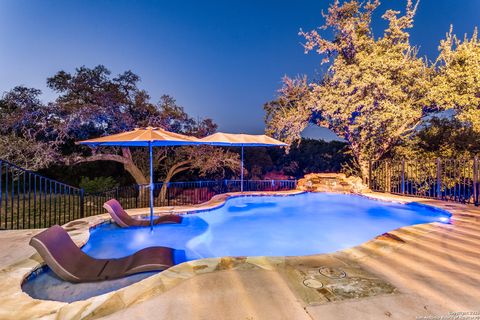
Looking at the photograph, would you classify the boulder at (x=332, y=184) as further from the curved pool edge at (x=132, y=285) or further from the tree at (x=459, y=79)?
the curved pool edge at (x=132, y=285)

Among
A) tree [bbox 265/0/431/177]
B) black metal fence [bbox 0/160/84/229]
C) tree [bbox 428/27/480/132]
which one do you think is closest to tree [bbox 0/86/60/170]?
black metal fence [bbox 0/160/84/229]

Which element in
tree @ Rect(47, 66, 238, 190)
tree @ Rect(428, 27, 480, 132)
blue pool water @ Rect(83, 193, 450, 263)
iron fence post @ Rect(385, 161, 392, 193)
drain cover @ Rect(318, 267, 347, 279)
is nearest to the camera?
drain cover @ Rect(318, 267, 347, 279)

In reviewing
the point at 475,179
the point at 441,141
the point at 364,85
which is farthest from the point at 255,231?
the point at 441,141

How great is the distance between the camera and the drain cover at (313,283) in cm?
276

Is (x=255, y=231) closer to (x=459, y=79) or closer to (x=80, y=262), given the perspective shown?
(x=80, y=262)

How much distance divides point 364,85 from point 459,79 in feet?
11.5

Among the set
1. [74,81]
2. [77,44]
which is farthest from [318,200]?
[77,44]

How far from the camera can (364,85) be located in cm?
1080

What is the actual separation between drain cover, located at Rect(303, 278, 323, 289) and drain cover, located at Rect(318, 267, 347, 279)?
→ 0.22 meters

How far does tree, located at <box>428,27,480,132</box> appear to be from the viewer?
10.3m

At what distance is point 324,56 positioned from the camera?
13.0m

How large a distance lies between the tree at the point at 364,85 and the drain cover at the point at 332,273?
364 inches

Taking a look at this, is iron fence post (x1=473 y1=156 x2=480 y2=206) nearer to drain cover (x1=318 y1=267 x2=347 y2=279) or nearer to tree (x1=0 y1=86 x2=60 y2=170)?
drain cover (x1=318 y1=267 x2=347 y2=279)

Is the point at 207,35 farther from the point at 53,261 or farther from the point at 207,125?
the point at 53,261
